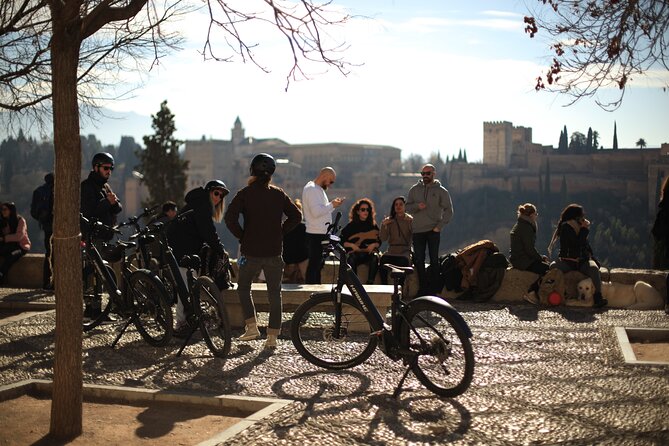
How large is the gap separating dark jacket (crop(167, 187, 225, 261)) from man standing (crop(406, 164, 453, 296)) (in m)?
3.90

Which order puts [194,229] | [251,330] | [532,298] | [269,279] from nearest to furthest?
[269,279]
[251,330]
[194,229]
[532,298]

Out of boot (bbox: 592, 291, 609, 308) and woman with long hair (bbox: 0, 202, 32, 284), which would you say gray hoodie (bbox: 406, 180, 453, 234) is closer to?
boot (bbox: 592, 291, 609, 308)

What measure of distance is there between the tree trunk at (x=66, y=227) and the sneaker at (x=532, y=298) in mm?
6811

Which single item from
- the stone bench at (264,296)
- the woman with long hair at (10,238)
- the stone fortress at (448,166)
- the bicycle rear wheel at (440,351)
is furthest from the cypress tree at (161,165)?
the stone fortress at (448,166)

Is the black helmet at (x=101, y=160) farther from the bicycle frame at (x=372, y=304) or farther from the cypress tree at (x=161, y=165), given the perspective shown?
the cypress tree at (x=161, y=165)

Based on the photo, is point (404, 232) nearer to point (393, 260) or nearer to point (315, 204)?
point (393, 260)

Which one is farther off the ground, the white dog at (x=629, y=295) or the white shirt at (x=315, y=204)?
the white shirt at (x=315, y=204)

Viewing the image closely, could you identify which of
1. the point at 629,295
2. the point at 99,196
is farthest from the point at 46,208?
the point at 629,295

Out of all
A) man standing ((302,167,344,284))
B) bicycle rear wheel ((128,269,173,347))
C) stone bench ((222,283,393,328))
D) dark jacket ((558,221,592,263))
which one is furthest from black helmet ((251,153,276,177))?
dark jacket ((558,221,592,263))

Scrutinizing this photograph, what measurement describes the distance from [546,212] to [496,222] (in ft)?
Answer: 22.9

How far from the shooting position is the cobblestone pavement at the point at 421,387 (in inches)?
182

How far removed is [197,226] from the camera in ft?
25.5

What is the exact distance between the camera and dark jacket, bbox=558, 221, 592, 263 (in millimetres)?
10719

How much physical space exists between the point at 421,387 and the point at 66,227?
2.47 metres
